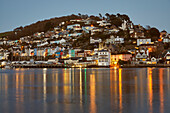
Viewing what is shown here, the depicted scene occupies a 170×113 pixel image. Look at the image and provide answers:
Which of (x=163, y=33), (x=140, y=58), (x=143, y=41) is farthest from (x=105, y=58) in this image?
(x=163, y=33)

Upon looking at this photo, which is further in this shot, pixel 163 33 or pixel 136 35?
pixel 163 33

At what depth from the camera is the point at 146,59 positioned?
92188 millimetres

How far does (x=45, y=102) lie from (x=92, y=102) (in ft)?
7.87

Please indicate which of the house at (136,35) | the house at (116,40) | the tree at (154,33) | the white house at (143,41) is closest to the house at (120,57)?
the white house at (143,41)

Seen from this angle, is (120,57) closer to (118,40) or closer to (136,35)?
(118,40)

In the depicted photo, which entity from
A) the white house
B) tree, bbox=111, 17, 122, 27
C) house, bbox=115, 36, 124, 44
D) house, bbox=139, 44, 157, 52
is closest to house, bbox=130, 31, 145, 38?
house, bbox=115, 36, 124, 44

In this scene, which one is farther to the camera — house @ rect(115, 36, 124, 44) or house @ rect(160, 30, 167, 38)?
house @ rect(160, 30, 167, 38)

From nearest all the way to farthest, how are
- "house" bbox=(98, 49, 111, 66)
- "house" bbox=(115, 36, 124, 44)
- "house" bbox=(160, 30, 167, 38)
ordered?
"house" bbox=(98, 49, 111, 66) < "house" bbox=(115, 36, 124, 44) < "house" bbox=(160, 30, 167, 38)

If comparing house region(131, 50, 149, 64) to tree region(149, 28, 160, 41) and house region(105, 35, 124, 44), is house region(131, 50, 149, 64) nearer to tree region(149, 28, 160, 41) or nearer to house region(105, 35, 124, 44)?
house region(105, 35, 124, 44)

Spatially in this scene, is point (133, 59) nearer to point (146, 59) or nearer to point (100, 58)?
point (146, 59)

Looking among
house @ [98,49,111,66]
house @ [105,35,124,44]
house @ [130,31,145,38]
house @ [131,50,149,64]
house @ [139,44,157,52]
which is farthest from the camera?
house @ [130,31,145,38]

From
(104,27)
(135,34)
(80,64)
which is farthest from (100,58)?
(104,27)

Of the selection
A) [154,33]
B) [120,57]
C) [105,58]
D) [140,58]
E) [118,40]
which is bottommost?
[140,58]

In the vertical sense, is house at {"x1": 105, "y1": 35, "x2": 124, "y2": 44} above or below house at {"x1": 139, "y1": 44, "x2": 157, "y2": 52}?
above
